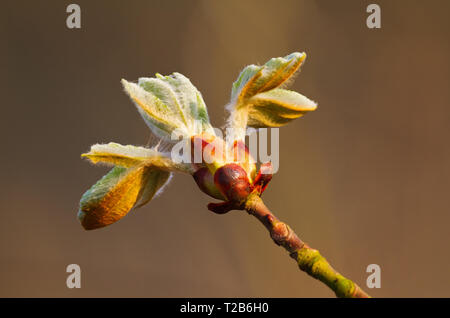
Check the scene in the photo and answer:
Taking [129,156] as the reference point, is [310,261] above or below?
below

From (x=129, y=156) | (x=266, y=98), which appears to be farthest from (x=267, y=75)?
(x=129, y=156)

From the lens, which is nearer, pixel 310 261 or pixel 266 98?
pixel 310 261

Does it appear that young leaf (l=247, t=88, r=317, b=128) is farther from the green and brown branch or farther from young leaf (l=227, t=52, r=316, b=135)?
the green and brown branch

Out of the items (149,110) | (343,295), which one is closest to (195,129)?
(149,110)

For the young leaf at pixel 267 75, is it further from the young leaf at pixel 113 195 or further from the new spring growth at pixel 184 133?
the young leaf at pixel 113 195

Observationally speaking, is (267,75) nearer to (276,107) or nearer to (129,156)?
(276,107)

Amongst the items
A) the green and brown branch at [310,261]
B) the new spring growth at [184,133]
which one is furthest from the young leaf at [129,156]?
the green and brown branch at [310,261]

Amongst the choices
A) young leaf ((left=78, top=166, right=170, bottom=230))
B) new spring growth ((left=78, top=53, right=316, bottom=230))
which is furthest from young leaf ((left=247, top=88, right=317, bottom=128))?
young leaf ((left=78, top=166, right=170, bottom=230))
